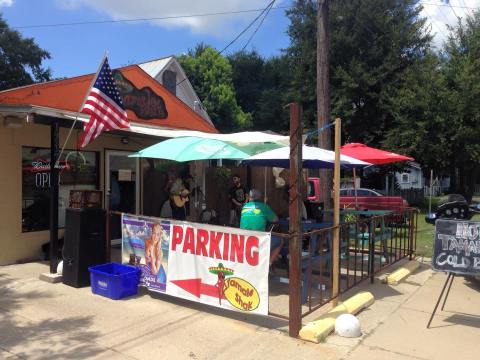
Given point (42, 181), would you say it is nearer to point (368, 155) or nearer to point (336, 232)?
point (336, 232)

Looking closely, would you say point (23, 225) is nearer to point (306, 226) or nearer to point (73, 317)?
point (73, 317)

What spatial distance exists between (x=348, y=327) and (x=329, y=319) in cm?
31

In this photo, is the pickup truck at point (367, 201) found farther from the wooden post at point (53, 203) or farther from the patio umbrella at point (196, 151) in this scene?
the wooden post at point (53, 203)

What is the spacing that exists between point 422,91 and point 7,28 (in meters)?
29.6

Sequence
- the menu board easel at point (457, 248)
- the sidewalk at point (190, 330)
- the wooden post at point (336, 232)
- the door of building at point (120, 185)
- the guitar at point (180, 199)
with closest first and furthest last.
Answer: the sidewalk at point (190, 330)
the menu board easel at point (457, 248)
the wooden post at point (336, 232)
the door of building at point (120, 185)
the guitar at point (180, 199)

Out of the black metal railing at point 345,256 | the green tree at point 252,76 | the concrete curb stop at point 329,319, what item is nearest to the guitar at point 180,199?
the black metal railing at point 345,256

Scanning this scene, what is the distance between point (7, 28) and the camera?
111 feet

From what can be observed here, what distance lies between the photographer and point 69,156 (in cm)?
920

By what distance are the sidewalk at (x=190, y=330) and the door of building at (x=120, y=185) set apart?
334 cm

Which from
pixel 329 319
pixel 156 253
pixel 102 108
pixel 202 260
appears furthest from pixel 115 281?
pixel 329 319

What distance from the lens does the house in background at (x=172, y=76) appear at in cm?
2436

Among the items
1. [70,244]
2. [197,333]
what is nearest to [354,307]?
[197,333]

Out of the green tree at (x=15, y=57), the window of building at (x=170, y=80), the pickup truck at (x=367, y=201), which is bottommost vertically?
the pickup truck at (x=367, y=201)

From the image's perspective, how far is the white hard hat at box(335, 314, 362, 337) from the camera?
5.09 m
